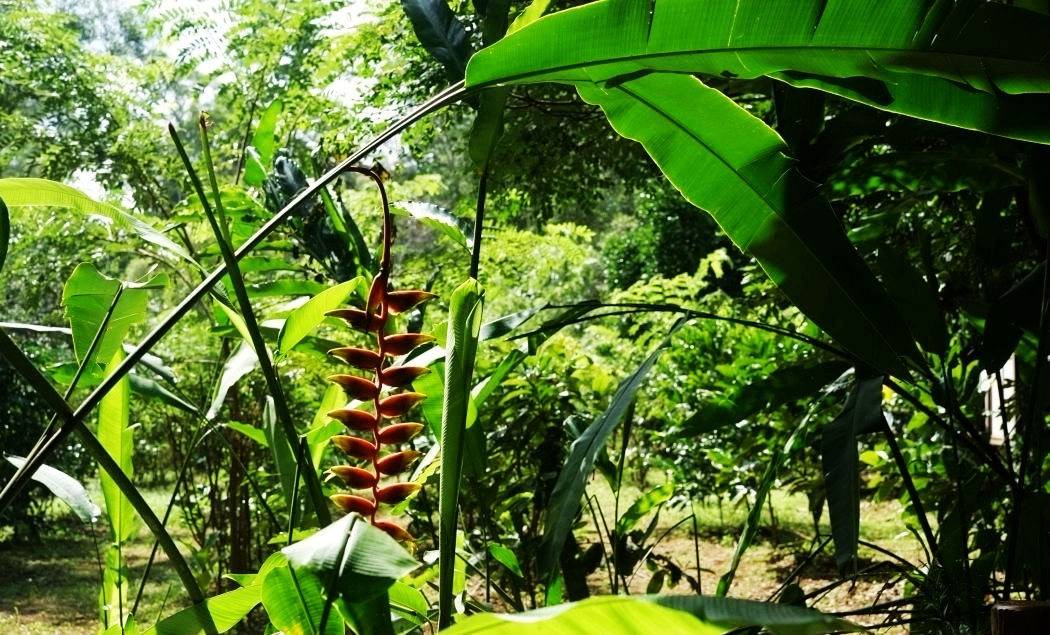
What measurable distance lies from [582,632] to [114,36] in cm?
1964

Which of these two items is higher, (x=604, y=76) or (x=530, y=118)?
(x=530, y=118)

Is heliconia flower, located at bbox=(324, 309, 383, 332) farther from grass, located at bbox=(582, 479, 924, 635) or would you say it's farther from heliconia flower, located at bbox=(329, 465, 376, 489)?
grass, located at bbox=(582, 479, 924, 635)

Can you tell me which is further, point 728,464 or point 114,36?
point 114,36

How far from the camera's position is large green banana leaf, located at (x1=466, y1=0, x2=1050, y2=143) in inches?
28.0

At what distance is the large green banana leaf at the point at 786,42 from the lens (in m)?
0.71

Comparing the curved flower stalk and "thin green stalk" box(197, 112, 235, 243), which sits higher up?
"thin green stalk" box(197, 112, 235, 243)

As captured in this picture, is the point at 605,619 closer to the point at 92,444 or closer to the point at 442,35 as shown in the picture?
the point at 92,444

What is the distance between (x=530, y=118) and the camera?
303cm

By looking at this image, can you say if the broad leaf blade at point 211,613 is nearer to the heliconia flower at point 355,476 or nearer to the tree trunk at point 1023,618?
the heliconia flower at point 355,476

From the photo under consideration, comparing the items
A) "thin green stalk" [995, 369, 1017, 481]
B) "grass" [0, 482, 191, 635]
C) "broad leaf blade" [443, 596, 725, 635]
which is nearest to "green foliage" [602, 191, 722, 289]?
"grass" [0, 482, 191, 635]

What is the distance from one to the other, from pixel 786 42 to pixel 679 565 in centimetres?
268

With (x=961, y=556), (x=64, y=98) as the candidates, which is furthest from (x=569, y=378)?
(x=64, y=98)

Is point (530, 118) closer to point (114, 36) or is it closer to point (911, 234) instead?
point (911, 234)

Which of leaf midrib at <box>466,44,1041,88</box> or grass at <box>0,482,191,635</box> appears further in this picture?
grass at <box>0,482,191,635</box>
